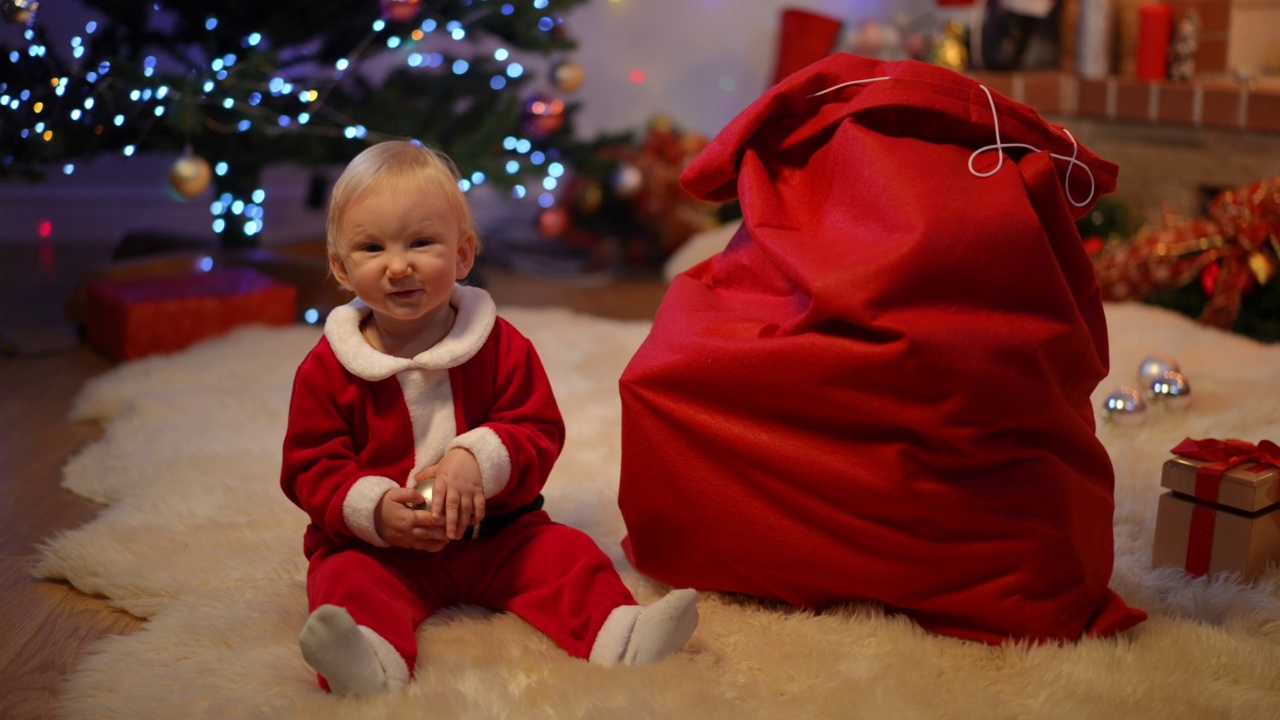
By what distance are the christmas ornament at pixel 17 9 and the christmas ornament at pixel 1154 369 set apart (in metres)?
2.03

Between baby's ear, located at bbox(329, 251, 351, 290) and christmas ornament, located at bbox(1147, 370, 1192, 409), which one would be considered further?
christmas ornament, located at bbox(1147, 370, 1192, 409)

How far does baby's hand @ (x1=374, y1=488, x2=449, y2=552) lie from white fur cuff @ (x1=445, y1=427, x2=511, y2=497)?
71mm

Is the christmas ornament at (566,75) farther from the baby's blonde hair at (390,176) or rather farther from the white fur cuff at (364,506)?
the white fur cuff at (364,506)

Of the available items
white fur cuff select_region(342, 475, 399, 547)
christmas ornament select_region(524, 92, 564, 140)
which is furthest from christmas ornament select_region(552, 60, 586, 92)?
white fur cuff select_region(342, 475, 399, 547)

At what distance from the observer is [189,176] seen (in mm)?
2256

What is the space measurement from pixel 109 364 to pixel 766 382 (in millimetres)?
1675

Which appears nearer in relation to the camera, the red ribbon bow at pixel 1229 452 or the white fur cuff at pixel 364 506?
the white fur cuff at pixel 364 506

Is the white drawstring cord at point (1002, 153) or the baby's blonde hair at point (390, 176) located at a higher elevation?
the white drawstring cord at point (1002, 153)

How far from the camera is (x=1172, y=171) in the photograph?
9.56 ft

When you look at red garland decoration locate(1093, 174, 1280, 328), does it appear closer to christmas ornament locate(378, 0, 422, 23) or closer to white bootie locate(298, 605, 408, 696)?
christmas ornament locate(378, 0, 422, 23)

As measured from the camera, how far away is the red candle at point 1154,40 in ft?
9.71

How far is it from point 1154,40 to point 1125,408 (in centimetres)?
162

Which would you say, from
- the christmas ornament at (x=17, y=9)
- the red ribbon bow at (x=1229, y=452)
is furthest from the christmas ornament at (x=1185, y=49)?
the christmas ornament at (x=17, y=9)

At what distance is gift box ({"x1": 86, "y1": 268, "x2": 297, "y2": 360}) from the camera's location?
2.29 m
